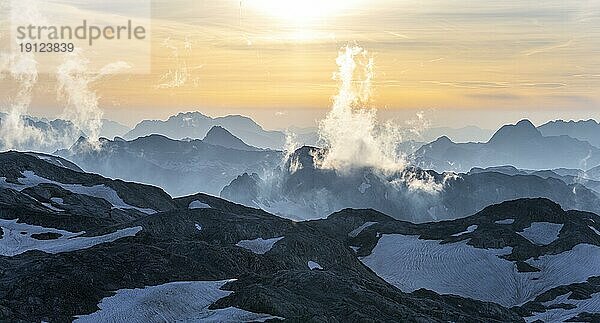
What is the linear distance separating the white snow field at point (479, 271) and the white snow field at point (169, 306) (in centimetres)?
8692

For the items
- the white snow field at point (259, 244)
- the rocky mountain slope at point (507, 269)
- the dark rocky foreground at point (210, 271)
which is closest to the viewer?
the dark rocky foreground at point (210, 271)

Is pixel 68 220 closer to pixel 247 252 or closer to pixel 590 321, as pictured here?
pixel 247 252

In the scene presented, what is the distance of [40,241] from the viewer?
136 metres

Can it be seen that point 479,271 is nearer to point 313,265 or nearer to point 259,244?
point 313,265

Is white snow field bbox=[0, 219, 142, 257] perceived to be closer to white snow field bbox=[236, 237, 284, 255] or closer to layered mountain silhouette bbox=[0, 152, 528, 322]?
layered mountain silhouette bbox=[0, 152, 528, 322]

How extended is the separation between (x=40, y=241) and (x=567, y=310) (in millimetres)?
105740

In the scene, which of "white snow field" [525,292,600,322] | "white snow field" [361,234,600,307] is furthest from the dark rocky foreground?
"white snow field" [361,234,600,307]

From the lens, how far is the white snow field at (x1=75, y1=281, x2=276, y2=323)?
279 ft

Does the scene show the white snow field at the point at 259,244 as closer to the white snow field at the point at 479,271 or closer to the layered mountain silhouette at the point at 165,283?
the layered mountain silhouette at the point at 165,283

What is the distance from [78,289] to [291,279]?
94.7 ft

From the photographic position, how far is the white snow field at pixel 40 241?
410 feet

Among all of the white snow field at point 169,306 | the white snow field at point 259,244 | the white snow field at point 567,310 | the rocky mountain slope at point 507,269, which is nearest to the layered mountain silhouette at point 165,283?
the white snow field at point 169,306

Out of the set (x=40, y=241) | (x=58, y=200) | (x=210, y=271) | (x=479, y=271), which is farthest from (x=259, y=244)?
(x=58, y=200)

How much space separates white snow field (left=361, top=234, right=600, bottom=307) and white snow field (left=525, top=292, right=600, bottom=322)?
454 inches
